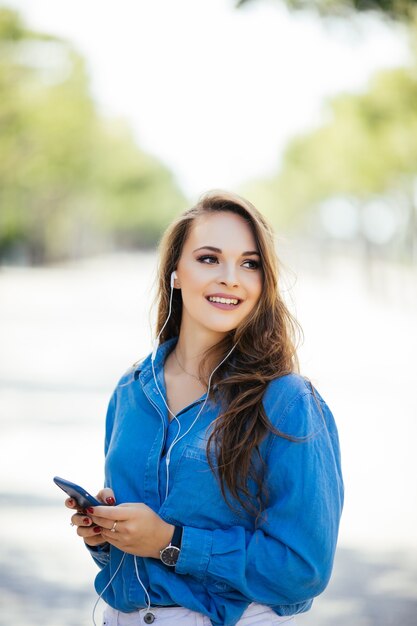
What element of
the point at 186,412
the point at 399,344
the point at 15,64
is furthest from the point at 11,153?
the point at 186,412

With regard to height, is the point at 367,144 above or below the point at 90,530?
above

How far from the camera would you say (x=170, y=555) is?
2.30 metres

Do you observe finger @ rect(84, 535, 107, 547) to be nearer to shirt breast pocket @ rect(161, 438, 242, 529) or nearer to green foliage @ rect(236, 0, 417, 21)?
shirt breast pocket @ rect(161, 438, 242, 529)

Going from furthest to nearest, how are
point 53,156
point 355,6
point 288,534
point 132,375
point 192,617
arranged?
point 53,156, point 355,6, point 132,375, point 192,617, point 288,534

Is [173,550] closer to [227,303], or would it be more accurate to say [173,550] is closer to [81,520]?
[81,520]

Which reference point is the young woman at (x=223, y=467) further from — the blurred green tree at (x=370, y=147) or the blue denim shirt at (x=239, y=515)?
the blurred green tree at (x=370, y=147)

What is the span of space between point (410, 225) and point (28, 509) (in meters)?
31.5

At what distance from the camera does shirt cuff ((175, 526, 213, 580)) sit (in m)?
2.27

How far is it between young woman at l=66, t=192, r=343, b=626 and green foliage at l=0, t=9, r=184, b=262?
106 feet

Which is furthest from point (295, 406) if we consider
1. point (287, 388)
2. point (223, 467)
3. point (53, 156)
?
point (53, 156)

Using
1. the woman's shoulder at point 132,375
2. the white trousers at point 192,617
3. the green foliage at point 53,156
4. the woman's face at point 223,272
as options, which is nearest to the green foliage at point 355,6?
the woman's face at point 223,272

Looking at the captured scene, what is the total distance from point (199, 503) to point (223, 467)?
0.11 metres

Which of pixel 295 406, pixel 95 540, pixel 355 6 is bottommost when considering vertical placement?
pixel 95 540

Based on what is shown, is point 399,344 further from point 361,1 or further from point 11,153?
point 11,153
